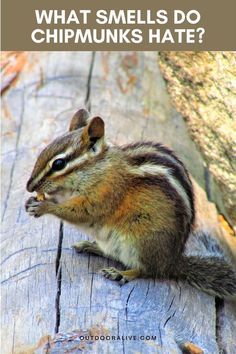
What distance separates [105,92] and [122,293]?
2.21 metres

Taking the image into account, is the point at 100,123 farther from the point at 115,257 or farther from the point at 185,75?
the point at 185,75

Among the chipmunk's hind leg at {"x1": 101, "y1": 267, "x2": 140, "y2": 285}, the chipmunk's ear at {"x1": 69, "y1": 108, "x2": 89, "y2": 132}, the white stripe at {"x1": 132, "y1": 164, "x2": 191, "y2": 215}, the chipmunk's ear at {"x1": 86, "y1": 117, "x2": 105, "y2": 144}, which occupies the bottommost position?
the chipmunk's hind leg at {"x1": 101, "y1": 267, "x2": 140, "y2": 285}

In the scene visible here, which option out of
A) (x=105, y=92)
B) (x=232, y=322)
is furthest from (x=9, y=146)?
(x=232, y=322)

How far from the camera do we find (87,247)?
4098mm

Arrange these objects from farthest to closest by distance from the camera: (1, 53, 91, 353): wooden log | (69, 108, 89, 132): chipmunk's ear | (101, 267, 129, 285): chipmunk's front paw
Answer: (69, 108, 89, 132): chipmunk's ear
(101, 267, 129, 285): chipmunk's front paw
(1, 53, 91, 353): wooden log

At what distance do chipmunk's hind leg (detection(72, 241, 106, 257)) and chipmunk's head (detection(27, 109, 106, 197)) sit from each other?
29 cm

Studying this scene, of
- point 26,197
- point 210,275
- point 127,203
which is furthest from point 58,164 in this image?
point 210,275

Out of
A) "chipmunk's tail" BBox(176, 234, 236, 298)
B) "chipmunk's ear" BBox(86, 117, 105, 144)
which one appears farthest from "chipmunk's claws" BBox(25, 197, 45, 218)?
"chipmunk's tail" BBox(176, 234, 236, 298)

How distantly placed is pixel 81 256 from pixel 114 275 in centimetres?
30

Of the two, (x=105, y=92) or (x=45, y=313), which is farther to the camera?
(x=105, y=92)

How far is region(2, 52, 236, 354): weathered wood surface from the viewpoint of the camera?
3.38 metres

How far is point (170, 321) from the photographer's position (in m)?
3.51

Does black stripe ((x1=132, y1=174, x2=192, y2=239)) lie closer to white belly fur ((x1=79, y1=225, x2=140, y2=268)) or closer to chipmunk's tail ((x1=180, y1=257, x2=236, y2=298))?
chipmunk's tail ((x1=180, y1=257, x2=236, y2=298))

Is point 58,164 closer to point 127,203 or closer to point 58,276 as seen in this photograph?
point 127,203
